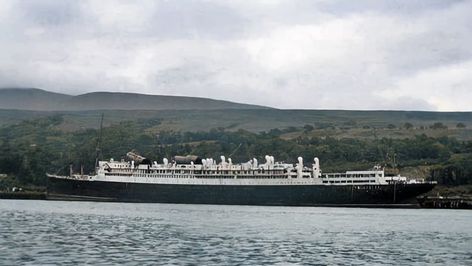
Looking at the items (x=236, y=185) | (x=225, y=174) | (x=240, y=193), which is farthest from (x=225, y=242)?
(x=225, y=174)

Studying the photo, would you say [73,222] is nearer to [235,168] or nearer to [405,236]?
[405,236]

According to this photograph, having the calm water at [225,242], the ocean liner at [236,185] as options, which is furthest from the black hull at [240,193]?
the calm water at [225,242]

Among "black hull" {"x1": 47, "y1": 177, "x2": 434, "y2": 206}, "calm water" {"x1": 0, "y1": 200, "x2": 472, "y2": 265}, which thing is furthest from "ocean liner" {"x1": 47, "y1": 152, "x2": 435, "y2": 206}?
"calm water" {"x1": 0, "y1": 200, "x2": 472, "y2": 265}

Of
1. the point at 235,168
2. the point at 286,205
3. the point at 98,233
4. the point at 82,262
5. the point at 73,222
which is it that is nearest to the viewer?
the point at 82,262

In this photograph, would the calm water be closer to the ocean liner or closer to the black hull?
the black hull

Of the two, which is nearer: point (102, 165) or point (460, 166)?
point (102, 165)

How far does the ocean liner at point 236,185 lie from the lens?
5217 inches

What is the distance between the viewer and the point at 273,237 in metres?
64.6

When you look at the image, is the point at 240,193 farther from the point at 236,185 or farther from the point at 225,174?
the point at 225,174

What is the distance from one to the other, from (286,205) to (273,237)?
74.9 m

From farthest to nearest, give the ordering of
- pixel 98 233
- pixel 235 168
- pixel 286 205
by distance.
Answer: pixel 235 168, pixel 286 205, pixel 98 233

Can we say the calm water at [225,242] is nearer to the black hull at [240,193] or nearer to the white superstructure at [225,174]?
the black hull at [240,193]

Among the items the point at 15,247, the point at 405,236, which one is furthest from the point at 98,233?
the point at 405,236

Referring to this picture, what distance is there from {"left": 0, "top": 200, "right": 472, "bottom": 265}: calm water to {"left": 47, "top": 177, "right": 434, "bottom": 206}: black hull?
4463cm
